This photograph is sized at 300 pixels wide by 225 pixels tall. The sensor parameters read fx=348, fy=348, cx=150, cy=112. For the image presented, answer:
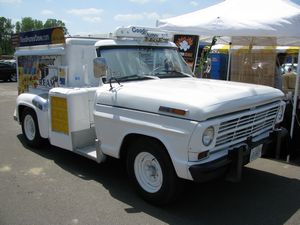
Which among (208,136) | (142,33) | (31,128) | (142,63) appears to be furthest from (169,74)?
(31,128)

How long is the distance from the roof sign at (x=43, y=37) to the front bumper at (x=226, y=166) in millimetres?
3501

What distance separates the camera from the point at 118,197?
183 inches

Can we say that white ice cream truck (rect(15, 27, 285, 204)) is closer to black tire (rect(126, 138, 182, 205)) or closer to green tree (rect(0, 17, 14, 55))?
black tire (rect(126, 138, 182, 205))

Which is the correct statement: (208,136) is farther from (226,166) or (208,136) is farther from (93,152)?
(93,152)

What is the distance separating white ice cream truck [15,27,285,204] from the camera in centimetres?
377

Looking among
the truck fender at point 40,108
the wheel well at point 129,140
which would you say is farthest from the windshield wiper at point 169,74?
the truck fender at point 40,108

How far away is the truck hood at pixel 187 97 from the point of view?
3721mm

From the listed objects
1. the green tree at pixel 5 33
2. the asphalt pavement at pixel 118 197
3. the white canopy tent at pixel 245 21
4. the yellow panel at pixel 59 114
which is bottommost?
the asphalt pavement at pixel 118 197

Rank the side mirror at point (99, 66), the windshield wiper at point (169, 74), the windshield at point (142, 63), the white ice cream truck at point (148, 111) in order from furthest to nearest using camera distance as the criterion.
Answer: the windshield wiper at point (169, 74)
the windshield at point (142, 63)
the side mirror at point (99, 66)
the white ice cream truck at point (148, 111)

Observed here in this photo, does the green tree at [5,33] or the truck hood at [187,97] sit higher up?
the green tree at [5,33]

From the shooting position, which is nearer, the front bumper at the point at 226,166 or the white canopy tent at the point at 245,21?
the front bumper at the point at 226,166

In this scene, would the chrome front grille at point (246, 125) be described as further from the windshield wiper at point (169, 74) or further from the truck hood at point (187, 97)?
the windshield wiper at point (169, 74)

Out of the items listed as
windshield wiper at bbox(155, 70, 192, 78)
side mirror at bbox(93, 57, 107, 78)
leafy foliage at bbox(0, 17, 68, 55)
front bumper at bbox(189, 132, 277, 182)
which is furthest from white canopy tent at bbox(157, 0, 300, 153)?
leafy foliage at bbox(0, 17, 68, 55)

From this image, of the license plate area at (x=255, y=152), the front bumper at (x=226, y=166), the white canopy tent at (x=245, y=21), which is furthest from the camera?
the white canopy tent at (x=245, y=21)
